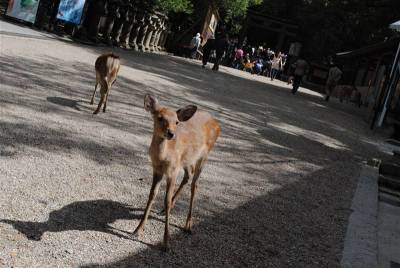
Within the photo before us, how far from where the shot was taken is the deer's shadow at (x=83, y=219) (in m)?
3.82

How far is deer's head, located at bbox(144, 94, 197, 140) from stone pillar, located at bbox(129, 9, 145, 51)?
748 inches

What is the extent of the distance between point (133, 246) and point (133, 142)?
3.10 metres

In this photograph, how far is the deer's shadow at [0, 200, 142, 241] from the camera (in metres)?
3.82

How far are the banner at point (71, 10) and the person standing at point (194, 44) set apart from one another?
1222cm

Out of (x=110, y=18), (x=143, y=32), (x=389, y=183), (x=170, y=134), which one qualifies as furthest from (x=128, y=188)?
(x=143, y=32)

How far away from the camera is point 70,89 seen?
9.07 metres

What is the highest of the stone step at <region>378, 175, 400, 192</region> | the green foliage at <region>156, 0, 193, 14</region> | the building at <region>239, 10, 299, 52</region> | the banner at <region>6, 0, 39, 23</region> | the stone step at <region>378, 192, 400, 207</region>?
the building at <region>239, 10, 299, 52</region>

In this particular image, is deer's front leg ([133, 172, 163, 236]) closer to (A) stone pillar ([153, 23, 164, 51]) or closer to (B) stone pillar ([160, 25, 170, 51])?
(A) stone pillar ([153, 23, 164, 51])

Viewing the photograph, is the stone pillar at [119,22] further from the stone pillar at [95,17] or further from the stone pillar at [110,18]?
the stone pillar at [95,17]

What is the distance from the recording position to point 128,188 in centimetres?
525

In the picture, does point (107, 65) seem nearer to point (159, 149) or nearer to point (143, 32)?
point (159, 149)

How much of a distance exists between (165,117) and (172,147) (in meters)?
0.28

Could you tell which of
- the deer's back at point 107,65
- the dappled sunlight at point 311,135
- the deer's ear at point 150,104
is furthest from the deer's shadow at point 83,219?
the dappled sunlight at point 311,135

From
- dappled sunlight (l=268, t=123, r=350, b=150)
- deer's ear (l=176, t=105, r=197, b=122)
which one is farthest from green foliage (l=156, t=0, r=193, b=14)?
deer's ear (l=176, t=105, r=197, b=122)
